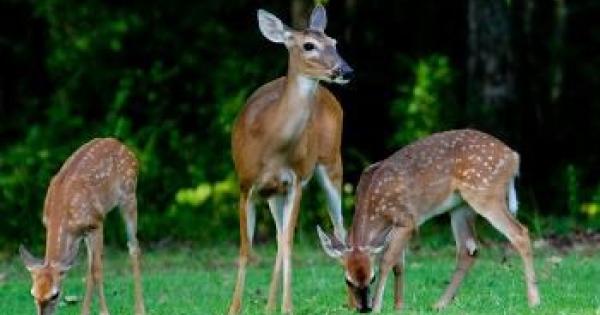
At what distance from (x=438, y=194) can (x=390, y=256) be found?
0.64 m

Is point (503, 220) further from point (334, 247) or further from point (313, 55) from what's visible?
point (313, 55)

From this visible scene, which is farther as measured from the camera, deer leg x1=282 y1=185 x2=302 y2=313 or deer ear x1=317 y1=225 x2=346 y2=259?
deer leg x1=282 y1=185 x2=302 y2=313

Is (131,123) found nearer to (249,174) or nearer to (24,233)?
(24,233)

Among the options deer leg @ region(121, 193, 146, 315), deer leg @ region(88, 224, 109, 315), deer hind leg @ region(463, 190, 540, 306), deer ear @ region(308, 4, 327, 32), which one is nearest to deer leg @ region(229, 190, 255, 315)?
deer leg @ region(121, 193, 146, 315)

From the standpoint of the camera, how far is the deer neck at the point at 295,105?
12281mm

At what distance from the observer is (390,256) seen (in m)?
11.6

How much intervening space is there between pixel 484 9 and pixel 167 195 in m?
4.22

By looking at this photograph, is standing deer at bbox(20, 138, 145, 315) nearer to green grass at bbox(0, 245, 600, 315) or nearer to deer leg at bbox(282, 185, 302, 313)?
green grass at bbox(0, 245, 600, 315)

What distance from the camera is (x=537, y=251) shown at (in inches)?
634

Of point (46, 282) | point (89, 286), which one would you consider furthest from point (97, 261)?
point (46, 282)

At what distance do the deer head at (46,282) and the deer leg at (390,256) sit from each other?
206cm

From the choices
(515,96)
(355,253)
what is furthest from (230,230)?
(355,253)

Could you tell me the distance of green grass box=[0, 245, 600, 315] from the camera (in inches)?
464

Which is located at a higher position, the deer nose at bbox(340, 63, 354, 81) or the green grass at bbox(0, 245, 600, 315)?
the deer nose at bbox(340, 63, 354, 81)
